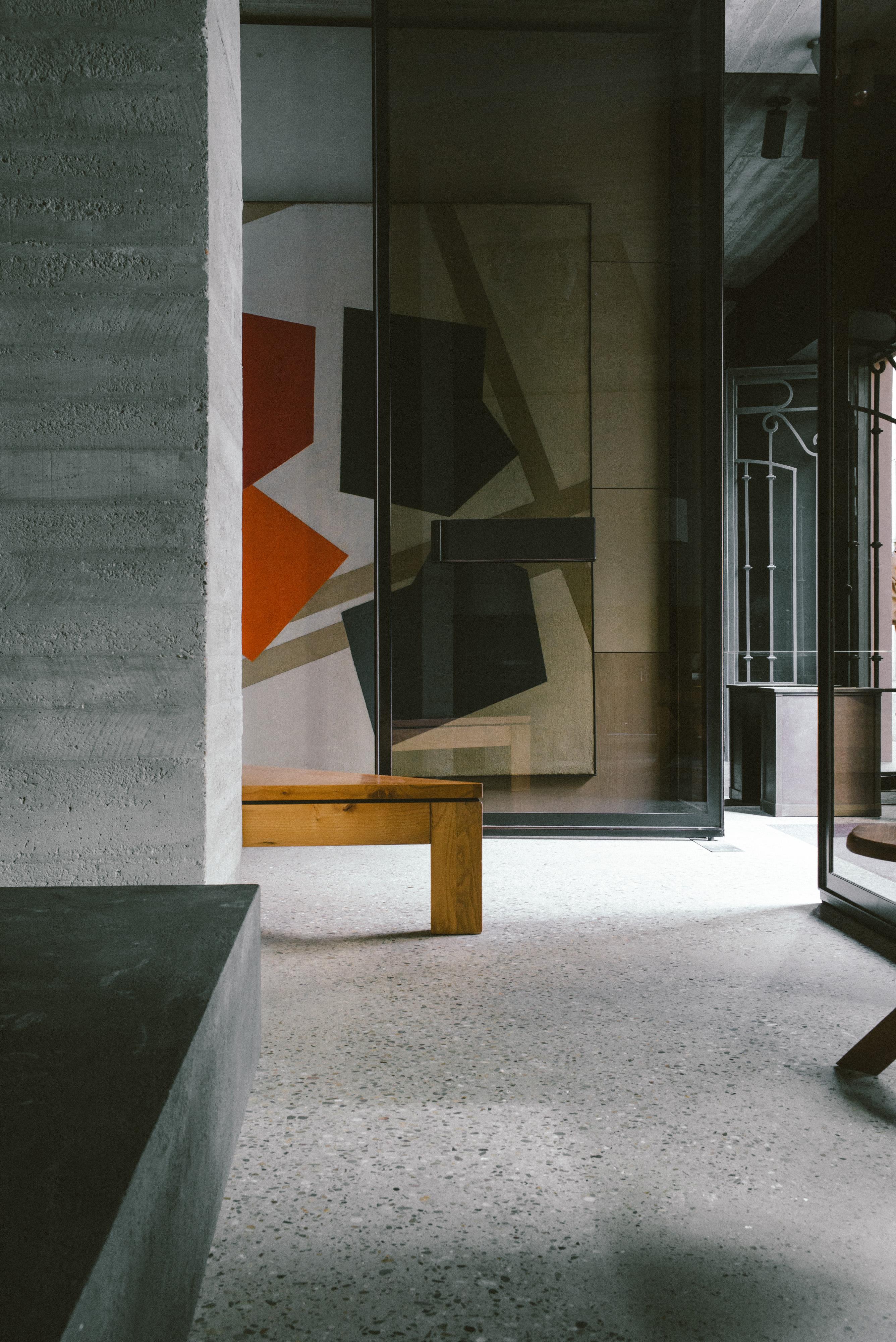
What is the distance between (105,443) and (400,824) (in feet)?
4.17

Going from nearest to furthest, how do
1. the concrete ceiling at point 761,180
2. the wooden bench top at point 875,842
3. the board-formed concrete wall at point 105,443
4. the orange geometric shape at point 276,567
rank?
1. the wooden bench top at point 875,842
2. the board-formed concrete wall at point 105,443
3. the orange geometric shape at point 276,567
4. the concrete ceiling at point 761,180

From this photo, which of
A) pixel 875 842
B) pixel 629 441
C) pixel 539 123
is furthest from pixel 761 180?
pixel 875 842

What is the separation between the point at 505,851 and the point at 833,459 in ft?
6.33

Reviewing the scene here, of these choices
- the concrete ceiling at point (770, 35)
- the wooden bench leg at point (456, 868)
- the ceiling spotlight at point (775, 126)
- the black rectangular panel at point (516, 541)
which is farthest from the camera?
the ceiling spotlight at point (775, 126)

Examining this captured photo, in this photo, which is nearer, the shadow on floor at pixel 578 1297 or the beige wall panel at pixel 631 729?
the shadow on floor at pixel 578 1297

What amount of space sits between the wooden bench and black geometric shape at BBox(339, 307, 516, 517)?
179 cm

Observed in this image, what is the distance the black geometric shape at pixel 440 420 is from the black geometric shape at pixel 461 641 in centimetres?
33

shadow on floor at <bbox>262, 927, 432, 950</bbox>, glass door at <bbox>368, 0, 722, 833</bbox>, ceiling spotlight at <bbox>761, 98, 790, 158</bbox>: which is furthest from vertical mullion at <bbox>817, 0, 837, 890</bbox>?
ceiling spotlight at <bbox>761, 98, 790, 158</bbox>

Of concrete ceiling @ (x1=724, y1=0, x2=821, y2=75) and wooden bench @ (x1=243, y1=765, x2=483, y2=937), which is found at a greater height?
concrete ceiling @ (x1=724, y1=0, x2=821, y2=75)

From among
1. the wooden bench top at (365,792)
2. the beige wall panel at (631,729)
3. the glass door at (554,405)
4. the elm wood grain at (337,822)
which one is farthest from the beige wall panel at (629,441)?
the elm wood grain at (337,822)

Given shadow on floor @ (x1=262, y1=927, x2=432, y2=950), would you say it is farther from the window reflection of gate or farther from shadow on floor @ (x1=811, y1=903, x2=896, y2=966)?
the window reflection of gate

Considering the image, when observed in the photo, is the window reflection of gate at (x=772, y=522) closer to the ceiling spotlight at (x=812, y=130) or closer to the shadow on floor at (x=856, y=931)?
the ceiling spotlight at (x=812, y=130)

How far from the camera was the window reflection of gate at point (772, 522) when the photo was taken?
22.2 feet

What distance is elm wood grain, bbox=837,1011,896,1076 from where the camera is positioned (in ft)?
5.57
